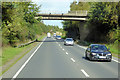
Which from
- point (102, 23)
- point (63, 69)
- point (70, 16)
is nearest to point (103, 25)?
point (102, 23)

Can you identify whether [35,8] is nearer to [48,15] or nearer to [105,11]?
[48,15]

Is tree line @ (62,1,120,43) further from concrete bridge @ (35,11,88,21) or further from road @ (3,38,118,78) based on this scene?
road @ (3,38,118,78)

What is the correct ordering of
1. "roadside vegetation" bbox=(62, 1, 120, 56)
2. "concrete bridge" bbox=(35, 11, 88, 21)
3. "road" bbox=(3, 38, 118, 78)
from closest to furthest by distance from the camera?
1. "road" bbox=(3, 38, 118, 78)
2. "roadside vegetation" bbox=(62, 1, 120, 56)
3. "concrete bridge" bbox=(35, 11, 88, 21)

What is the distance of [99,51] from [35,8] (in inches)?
1129

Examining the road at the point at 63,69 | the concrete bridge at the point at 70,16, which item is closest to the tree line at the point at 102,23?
the concrete bridge at the point at 70,16

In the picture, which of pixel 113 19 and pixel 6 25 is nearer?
pixel 6 25

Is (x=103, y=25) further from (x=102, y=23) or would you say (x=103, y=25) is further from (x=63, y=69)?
(x=63, y=69)

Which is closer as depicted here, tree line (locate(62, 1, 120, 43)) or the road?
the road

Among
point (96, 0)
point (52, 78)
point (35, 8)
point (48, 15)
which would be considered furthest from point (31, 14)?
point (52, 78)

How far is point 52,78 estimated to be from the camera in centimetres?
895

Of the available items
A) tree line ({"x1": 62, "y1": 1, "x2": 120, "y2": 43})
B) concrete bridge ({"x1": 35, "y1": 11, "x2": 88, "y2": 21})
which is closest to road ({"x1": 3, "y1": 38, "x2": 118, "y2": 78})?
tree line ({"x1": 62, "y1": 1, "x2": 120, "y2": 43})

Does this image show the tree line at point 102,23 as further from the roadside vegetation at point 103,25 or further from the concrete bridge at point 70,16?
the concrete bridge at point 70,16

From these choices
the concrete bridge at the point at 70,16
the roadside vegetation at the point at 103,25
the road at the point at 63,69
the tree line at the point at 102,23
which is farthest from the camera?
the concrete bridge at the point at 70,16

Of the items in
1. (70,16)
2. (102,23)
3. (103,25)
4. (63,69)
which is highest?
(70,16)
